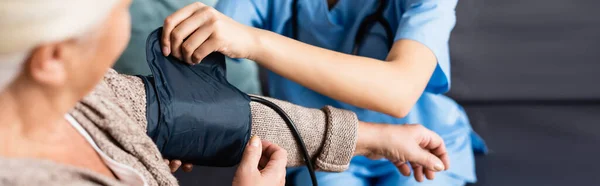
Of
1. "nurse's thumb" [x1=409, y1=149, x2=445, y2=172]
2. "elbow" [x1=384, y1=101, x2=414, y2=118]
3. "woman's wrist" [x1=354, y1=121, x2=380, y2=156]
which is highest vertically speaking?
"elbow" [x1=384, y1=101, x2=414, y2=118]

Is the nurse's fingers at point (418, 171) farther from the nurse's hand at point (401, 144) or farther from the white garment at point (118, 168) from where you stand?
the white garment at point (118, 168)

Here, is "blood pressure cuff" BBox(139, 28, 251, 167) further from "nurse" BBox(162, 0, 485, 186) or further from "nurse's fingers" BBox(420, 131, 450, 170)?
"nurse's fingers" BBox(420, 131, 450, 170)

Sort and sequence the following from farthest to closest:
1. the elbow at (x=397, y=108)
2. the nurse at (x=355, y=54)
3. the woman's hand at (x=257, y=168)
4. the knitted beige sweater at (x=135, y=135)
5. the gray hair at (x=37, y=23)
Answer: the elbow at (x=397, y=108), the nurse at (x=355, y=54), the woman's hand at (x=257, y=168), the knitted beige sweater at (x=135, y=135), the gray hair at (x=37, y=23)

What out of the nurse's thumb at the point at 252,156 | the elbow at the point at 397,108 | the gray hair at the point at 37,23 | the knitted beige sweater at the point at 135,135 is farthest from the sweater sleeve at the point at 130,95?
the elbow at the point at 397,108

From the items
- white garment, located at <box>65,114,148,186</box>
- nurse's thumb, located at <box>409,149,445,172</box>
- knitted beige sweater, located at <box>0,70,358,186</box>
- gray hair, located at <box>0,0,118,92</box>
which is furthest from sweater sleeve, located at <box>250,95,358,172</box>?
gray hair, located at <box>0,0,118,92</box>

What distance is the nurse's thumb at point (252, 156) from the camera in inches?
29.9

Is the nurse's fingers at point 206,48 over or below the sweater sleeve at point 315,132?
over

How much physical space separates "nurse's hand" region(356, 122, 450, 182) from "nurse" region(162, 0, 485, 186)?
0.03 meters

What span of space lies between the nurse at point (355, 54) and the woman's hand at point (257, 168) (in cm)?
14

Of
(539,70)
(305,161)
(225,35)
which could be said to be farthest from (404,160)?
(539,70)

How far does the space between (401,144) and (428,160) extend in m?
0.05

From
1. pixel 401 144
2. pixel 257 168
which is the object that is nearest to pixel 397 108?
pixel 401 144

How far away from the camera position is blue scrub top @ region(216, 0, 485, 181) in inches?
41.8

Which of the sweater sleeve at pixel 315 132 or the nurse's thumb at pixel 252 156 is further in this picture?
the sweater sleeve at pixel 315 132
